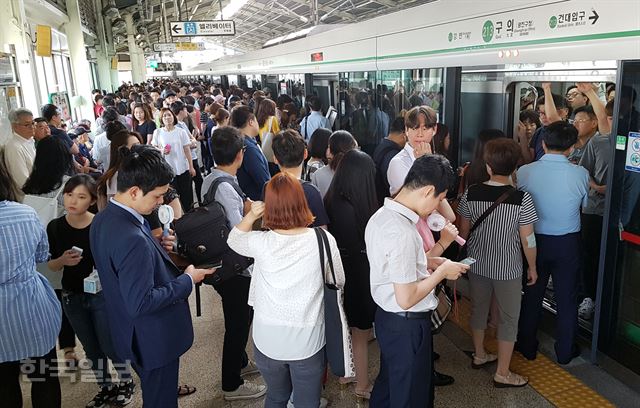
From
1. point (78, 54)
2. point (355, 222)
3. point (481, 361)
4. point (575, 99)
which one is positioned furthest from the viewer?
point (78, 54)

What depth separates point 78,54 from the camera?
40.6 ft

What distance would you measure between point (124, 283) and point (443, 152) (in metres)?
2.85

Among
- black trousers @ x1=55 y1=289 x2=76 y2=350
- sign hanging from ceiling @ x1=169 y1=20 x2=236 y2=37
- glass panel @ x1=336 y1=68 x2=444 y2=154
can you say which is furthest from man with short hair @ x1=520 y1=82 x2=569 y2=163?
sign hanging from ceiling @ x1=169 y1=20 x2=236 y2=37

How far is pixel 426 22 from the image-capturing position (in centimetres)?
396

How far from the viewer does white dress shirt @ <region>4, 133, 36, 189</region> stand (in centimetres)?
425

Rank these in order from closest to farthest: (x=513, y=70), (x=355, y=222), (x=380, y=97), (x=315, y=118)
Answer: (x=355, y=222) → (x=513, y=70) → (x=380, y=97) → (x=315, y=118)

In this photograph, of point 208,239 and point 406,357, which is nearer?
point 406,357

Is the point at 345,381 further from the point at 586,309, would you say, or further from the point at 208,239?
the point at 586,309

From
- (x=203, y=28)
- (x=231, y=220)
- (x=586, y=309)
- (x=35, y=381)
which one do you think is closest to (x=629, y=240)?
(x=586, y=309)

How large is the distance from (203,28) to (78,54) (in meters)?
3.48

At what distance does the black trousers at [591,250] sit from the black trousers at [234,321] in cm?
244

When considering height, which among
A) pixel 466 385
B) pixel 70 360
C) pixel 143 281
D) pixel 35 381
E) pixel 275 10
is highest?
pixel 275 10

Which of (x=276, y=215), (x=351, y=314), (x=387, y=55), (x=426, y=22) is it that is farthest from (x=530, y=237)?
(x=387, y=55)

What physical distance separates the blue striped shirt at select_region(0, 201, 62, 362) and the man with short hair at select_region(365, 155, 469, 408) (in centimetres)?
151
